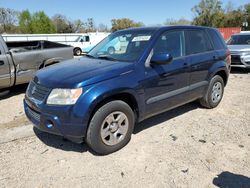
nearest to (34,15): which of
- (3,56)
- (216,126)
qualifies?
(3,56)

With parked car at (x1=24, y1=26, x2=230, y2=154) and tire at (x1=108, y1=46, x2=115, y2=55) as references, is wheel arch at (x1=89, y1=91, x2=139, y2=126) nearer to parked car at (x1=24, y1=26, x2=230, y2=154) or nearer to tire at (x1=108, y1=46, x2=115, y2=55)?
parked car at (x1=24, y1=26, x2=230, y2=154)

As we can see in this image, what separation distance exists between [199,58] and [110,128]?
2325 millimetres

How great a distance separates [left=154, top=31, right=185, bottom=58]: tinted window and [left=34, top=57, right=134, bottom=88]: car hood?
703 millimetres

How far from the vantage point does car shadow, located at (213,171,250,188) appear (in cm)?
287

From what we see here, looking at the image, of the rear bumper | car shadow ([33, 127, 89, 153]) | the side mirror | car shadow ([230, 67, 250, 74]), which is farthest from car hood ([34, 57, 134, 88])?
car shadow ([230, 67, 250, 74])

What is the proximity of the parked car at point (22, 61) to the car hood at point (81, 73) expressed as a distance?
2.87m

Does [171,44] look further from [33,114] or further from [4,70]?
[4,70]

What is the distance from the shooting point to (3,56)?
20.1 feet

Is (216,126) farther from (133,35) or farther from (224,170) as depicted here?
(133,35)

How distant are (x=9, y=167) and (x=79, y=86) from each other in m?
1.46

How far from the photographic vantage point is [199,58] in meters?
4.70

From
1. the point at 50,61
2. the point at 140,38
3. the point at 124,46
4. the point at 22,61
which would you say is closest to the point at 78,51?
the point at 50,61

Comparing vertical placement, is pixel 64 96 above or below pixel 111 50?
below

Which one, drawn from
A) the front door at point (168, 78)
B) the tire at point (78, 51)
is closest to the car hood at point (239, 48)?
the front door at point (168, 78)
